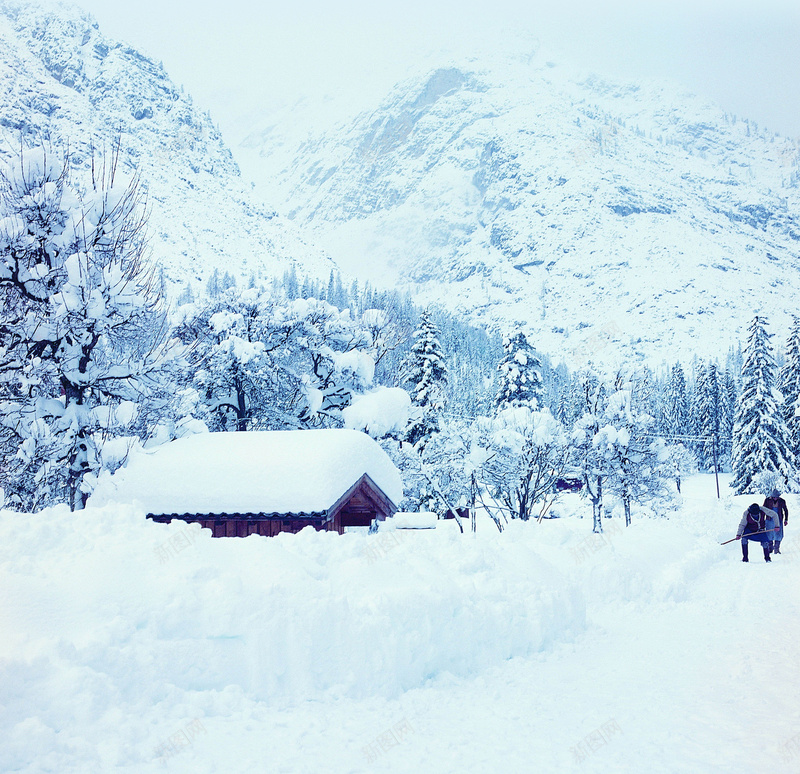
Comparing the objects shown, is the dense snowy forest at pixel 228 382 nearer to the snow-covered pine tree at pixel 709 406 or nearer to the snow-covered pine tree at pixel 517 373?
the snow-covered pine tree at pixel 517 373

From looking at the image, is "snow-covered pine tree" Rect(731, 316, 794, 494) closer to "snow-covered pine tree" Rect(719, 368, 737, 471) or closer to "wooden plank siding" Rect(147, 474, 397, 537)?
"snow-covered pine tree" Rect(719, 368, 737, 471)

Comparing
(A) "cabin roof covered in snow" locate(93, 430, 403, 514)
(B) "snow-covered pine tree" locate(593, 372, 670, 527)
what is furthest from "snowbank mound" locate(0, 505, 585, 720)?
(B) "snow-covered pine tree" locate(593, 372, 670, 527)

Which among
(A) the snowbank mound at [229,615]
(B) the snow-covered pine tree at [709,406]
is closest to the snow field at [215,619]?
(A) the snowbank mound at [229,615]

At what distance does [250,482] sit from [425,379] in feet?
71.6

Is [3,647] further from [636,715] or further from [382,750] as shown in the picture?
[636,715]

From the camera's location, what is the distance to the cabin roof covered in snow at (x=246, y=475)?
12.8 metres

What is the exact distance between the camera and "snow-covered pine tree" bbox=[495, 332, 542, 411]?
134 feet

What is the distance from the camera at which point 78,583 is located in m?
6.05

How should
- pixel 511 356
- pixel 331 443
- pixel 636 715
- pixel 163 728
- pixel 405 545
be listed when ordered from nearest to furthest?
pixel 163 728, pixel 636 715, pixel 405 545, pixel 331 443, pixel 511 356

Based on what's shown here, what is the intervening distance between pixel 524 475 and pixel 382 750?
24.1m

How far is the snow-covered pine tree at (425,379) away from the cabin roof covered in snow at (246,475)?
18.6 m

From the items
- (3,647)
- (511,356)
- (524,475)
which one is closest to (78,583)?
(3,647)

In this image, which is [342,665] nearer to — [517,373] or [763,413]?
[517,373]

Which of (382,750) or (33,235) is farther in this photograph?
(33,235)
